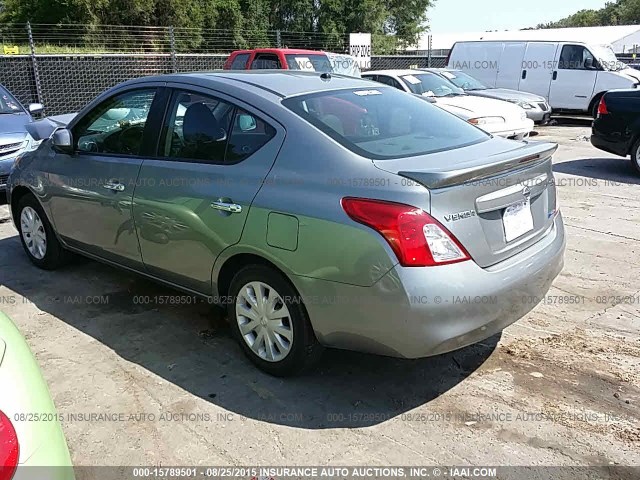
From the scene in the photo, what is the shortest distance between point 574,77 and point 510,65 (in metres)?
1.77

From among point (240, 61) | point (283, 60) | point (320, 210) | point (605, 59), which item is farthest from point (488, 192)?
point (605, 59)

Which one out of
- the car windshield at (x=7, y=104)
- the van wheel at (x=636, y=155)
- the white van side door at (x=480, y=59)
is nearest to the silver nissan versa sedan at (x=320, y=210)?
the car windshield at (x=7, y=104)

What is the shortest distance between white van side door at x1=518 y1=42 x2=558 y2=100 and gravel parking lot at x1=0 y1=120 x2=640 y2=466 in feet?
39.5

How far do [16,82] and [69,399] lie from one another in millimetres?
11606

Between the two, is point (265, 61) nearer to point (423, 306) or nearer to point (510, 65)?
point (510, 65)

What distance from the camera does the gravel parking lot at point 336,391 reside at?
292 centimetres

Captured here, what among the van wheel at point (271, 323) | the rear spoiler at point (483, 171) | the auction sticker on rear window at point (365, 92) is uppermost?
the auction sticker on rear window at point (365, 92)

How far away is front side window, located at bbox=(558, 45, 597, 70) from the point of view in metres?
14.9

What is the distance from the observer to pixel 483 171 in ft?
9.92

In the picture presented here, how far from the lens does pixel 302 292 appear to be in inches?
124

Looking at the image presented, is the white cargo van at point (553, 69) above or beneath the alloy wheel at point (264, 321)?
above

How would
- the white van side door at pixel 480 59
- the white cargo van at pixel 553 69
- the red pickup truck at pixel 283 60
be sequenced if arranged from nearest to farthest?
the red pickup truck at pixel 283 60
the white cargo van at pixel 553 69
the white van side door at pixel 480 59

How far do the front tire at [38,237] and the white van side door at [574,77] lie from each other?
13.8 metres

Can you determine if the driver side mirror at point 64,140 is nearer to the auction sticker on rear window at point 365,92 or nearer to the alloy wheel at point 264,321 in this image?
the alloy wheel at point 264,321
